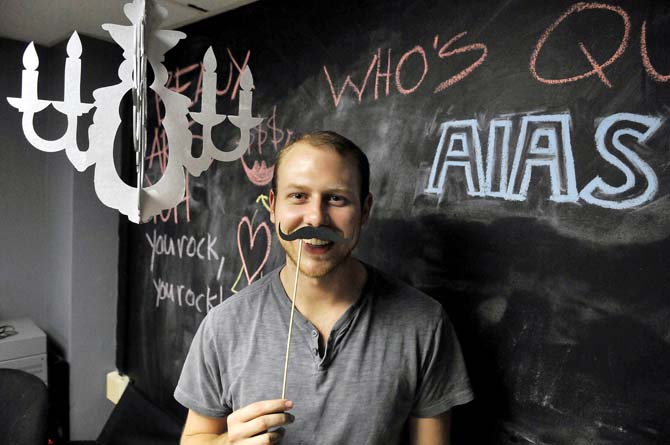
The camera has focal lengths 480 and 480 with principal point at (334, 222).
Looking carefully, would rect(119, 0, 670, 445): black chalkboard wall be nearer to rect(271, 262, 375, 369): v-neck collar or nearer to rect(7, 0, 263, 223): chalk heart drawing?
rect(271, 262, 375, 369): v-neck collar

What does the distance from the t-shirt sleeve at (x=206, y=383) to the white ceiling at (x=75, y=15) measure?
113cm

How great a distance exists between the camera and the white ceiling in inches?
64.2

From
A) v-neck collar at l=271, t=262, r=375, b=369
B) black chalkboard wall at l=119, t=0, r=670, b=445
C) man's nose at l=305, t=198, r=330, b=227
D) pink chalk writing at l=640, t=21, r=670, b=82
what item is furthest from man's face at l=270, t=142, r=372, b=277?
pink chalk writing at l=640, t=21, r=670, b=82

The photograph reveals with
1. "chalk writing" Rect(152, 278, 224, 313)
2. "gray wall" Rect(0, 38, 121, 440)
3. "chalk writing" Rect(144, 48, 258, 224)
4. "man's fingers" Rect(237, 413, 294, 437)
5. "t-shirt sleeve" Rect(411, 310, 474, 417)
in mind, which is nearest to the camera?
"man's fingers" Rect(237, 413, 294, 437)

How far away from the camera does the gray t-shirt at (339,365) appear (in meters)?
0.92

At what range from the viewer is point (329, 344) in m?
0.95

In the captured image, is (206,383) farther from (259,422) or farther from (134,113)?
(134,113)

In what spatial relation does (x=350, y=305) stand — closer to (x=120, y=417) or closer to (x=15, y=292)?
(x=120, y=417)

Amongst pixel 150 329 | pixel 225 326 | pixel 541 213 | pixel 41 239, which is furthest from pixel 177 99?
pixel 41 239

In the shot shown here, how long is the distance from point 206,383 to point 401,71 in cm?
86

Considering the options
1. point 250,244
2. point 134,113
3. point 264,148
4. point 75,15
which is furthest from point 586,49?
point 75,15

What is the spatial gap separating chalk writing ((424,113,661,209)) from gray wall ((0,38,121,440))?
5.70 ft

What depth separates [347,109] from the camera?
1.34 meters

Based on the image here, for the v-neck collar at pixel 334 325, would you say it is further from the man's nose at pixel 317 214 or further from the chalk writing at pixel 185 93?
the chalk writing at pixel 185 93
